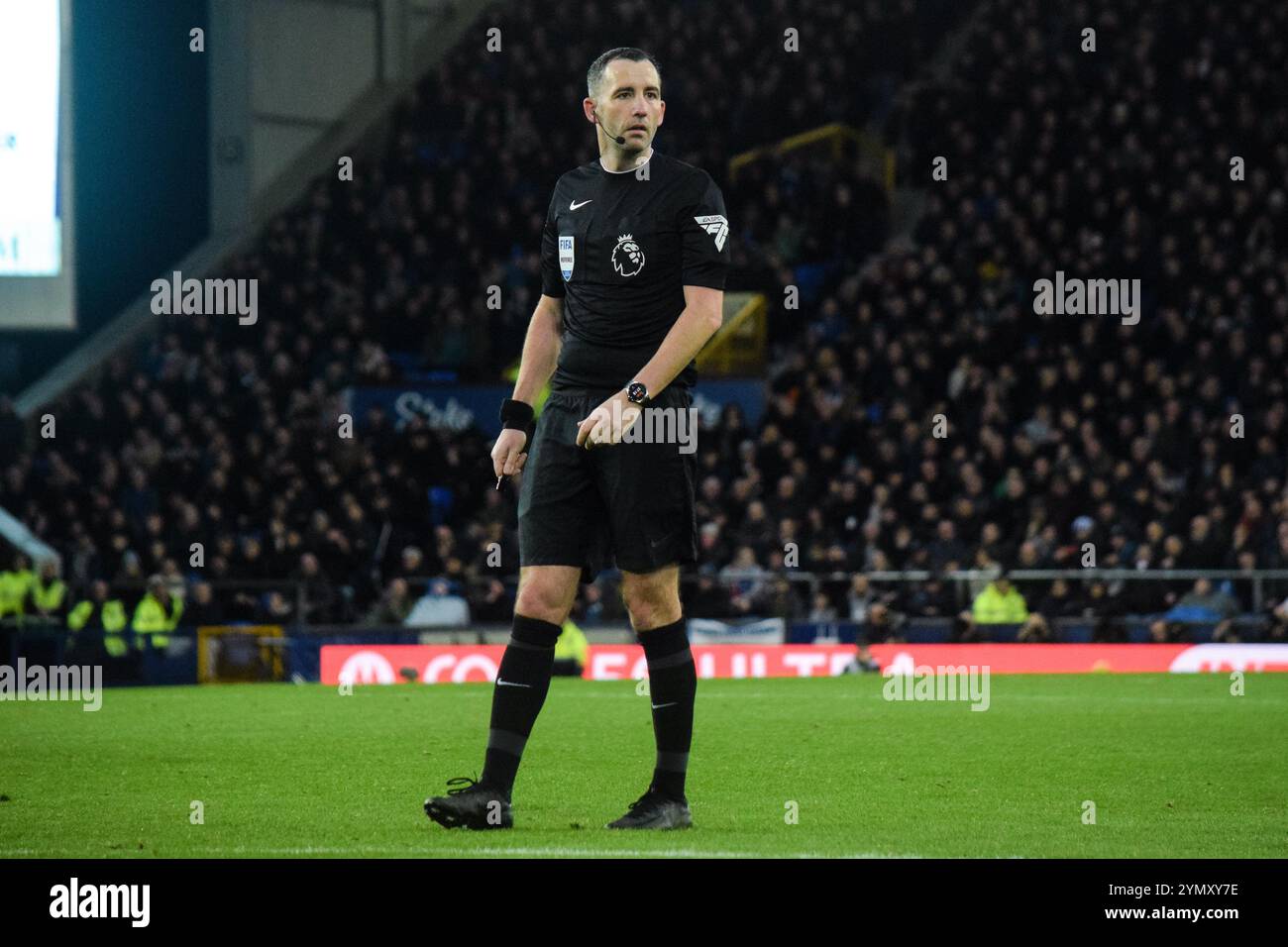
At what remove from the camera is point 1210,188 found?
23656 mm

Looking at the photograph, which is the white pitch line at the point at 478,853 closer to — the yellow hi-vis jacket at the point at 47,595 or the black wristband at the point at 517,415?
the black wristband at the point at 517,415

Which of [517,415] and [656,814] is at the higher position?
[517,415]

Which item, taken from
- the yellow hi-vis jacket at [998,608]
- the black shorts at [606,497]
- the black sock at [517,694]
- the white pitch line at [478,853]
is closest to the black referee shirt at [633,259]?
the black shorts at [606,497]

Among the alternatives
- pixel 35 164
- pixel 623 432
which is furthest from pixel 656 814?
pixel 35 164

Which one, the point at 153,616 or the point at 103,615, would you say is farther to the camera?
the point at 103,615

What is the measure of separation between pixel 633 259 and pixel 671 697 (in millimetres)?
1487

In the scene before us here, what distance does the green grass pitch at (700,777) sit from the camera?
Answer: 248 inches

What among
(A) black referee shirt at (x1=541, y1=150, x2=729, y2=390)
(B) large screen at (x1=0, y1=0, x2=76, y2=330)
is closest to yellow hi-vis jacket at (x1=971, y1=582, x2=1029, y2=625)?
(B) large screen at (x1=0, y1=0, x2=76, y2=330)

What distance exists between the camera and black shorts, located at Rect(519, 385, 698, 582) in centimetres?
675

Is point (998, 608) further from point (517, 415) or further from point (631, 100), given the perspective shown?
point (631, 100)

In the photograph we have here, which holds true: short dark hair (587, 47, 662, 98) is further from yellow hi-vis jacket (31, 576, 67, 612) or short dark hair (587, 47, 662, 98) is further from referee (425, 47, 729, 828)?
yellow hi-vis jacket (31, 576, 67, 612)

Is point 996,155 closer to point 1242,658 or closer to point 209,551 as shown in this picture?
point 1242,658

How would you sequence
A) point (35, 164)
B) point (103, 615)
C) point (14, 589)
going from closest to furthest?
point (35, 164) < point (14, 589) < point (103, 615)

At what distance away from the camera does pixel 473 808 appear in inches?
258
